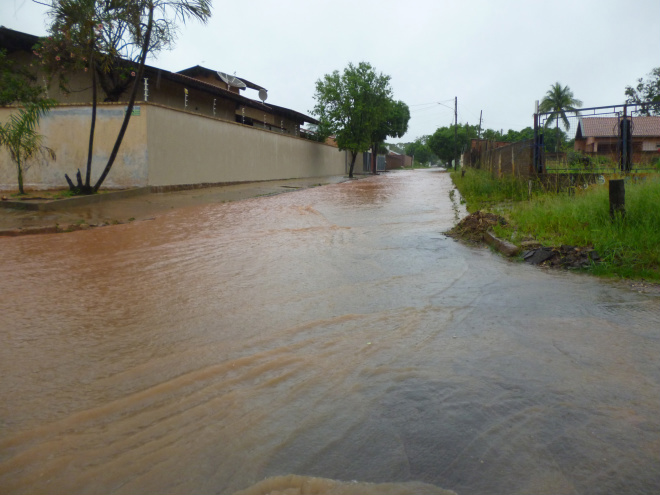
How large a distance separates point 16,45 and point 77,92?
271 cm

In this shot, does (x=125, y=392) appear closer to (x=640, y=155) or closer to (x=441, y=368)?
(x=441, y=368)

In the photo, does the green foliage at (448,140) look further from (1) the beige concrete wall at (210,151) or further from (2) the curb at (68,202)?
(2) the curb at (68,202)

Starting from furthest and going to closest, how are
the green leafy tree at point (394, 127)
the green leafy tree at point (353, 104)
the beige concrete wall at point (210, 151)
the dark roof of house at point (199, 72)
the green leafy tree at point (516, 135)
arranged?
the green leafy tree at point (516, 135)
the green leafy tree at point (394, 127)
the green leafy tree at point (353, 104)
the dark roof of house at point (199, 72)
the beige concrete wall at point (210, 151)

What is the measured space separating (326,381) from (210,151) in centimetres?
1741

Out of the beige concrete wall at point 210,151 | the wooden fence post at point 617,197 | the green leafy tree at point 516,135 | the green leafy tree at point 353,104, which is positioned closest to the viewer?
the wooden fence post at point 617,197

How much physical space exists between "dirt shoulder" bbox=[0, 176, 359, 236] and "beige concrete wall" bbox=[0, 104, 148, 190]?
3.09ft

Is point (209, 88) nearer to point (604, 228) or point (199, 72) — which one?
point (199, 72)

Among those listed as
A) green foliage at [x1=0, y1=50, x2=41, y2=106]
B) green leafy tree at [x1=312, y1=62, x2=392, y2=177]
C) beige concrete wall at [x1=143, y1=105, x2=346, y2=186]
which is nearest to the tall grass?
beige concrete wall at [x1=143, y1=105, x2=346, y2=186]

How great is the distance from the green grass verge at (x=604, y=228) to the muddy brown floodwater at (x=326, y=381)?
24.2 inches

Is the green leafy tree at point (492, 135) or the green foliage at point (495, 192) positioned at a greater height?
the green leafy tree at point (492, 135)

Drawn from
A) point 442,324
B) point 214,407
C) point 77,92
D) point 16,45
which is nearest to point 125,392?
point 214,407

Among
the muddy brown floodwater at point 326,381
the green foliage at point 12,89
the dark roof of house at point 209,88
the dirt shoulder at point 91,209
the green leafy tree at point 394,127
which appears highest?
the green leafy tree at point 394,127

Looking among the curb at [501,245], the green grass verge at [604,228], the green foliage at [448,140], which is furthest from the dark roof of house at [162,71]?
the green foliage at [448,140]

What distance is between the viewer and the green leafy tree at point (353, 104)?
1364 inches
